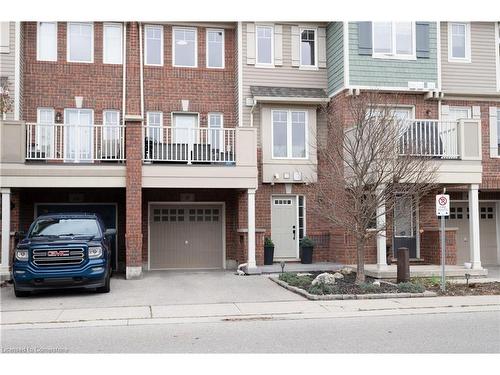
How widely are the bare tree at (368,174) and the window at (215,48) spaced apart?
20.7 feet

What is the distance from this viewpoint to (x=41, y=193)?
17.5 meters

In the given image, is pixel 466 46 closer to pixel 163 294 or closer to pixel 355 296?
pixel 355 296

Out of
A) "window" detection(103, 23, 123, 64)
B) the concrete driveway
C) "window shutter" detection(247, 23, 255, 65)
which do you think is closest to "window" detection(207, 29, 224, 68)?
"window shutter" detection(247, 23, 255, 65)

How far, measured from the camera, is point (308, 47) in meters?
19.2

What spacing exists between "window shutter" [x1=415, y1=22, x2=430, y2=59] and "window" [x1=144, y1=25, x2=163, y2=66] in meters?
8.41

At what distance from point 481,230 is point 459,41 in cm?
672

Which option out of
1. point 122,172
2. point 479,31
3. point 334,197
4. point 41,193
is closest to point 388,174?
point 334,197

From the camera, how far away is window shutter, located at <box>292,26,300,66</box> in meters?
18.9

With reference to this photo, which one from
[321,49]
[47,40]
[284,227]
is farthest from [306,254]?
[47,40]

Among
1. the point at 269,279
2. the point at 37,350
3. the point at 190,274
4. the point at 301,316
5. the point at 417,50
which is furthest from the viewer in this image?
the point at 417,50

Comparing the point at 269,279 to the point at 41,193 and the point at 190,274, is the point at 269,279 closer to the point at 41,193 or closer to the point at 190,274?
the point at 190,274

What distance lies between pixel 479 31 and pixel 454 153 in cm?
512

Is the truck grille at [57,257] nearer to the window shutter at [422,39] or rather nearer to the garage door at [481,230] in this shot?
the window shutter at [422,39]

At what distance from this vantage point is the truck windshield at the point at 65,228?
13664 millimetres
